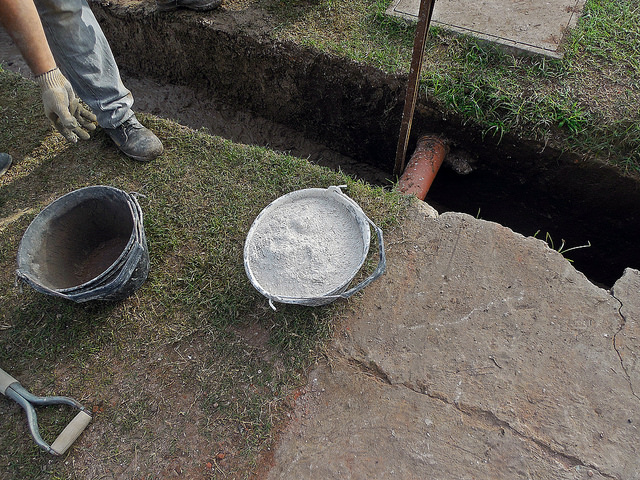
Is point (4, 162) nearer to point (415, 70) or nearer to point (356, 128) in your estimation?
point (356, 128)

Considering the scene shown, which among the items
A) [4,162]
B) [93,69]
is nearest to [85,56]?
[93,69]

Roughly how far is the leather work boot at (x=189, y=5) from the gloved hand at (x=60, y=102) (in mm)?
1458

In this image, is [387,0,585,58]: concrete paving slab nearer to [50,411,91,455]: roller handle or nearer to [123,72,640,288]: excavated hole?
[123,72,640,288]: excavated hole

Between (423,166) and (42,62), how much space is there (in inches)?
87.1

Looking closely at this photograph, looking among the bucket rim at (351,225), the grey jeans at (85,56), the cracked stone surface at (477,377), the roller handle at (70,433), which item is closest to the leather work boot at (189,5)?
the grey jeans at (85,56)

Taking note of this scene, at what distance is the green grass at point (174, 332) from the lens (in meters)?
1.87

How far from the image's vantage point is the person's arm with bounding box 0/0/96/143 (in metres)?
2.04

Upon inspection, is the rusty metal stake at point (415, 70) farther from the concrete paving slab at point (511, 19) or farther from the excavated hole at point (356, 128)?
the concrete paving slab at point (511, 19)

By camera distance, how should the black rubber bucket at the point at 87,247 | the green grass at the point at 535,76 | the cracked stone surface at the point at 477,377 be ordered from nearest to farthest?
the cracked stone surface at the point at 477,377 < the black rubber bucket at the point at 87,247 < the green grass at the point at 535,76

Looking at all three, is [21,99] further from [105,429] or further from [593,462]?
[593,462]

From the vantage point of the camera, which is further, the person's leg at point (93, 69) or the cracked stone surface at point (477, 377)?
the person's leg at point (93, 69)

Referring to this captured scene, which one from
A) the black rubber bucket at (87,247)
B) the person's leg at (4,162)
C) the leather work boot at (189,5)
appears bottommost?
the person's leg at (4,162)

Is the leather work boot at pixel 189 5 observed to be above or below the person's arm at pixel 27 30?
below

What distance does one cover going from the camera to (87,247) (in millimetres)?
2367
